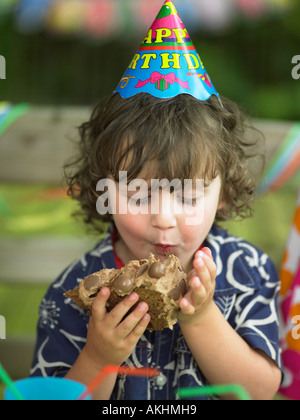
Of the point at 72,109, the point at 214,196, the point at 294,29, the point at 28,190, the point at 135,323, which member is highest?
the point at 294,29

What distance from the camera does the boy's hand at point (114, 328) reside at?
0.78 metres

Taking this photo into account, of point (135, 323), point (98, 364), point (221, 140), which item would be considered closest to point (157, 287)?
point (135, 323)

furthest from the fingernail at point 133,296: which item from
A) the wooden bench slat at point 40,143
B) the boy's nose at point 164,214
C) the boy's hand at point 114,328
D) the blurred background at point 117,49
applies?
the blurred background at point 117,49

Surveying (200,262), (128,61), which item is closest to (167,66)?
(200,262)

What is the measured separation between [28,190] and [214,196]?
297 centimetres

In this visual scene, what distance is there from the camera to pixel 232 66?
4.37 metres

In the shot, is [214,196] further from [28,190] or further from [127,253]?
[28,190]

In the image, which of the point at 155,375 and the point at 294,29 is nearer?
the point at 155,375

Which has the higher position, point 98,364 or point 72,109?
point 72,109

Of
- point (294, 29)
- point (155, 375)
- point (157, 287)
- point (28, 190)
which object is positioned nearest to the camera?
point (157, 287)

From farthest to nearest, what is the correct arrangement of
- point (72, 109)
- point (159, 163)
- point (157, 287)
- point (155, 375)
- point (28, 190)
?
point (28, 190) → point (72, 109) → point (155, 375) → point (159, 163) → point (157, 287)

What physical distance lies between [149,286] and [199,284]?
2.8 inches

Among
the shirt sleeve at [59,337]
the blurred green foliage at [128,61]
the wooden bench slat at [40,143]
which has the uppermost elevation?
the blurred green foliage at [128,61]

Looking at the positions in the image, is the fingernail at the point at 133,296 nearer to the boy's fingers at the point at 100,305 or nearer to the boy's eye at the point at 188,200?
the boy's fingers at the point at 100,305
